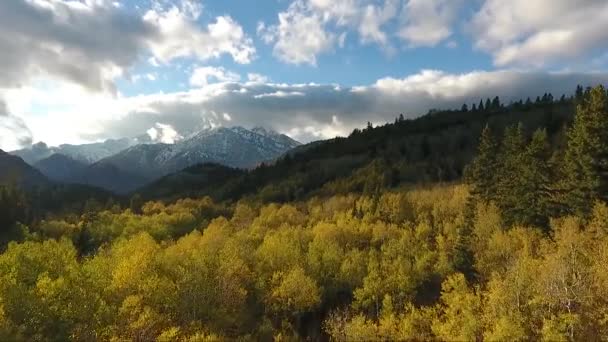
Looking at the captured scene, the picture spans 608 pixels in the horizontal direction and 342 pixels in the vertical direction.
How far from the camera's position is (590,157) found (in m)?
83.8

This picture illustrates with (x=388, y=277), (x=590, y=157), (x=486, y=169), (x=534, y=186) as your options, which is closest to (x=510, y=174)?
(x=534, y=186)

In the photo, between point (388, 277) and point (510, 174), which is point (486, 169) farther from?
point (388, 277)

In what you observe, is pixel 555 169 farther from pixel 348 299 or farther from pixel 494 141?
pixel 348 299

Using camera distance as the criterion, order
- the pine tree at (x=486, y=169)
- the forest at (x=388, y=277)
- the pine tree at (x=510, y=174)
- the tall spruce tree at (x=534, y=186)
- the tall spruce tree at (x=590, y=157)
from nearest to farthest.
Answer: the forest at (x=388, y=277) → the tall spruce tree at (x=590, y=157) → the tall spruce tree at (x=534, y=186) → the pine tree at (x=510, y=174) → the pine tree at (x=486, y=169)

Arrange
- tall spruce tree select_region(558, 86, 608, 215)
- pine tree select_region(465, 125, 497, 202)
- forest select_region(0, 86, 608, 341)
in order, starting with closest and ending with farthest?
forest select_region(0, 86, 608, 341)
tall spruce tree select_region(558, 86, 608, 215)
pine tree select_region(465, 125, 497, 202)

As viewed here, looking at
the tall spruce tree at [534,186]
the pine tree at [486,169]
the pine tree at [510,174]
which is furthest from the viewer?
the pine tree at [486,169]

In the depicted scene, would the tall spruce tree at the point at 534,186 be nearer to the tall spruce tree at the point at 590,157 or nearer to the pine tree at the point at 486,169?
the tall spruce tree at the point at 590,157

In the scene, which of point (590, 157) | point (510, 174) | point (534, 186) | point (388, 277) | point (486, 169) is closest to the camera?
point (590, 157)

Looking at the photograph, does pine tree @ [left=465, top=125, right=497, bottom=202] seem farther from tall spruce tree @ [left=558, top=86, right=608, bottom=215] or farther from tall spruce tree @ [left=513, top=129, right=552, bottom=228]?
tall spruce tree @ [left=558, top=86, right=608, bottom=215]

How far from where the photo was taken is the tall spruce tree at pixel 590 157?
8381 centimetres

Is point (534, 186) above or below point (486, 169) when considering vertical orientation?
above

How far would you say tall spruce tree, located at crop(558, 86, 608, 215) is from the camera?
8381 centimetres

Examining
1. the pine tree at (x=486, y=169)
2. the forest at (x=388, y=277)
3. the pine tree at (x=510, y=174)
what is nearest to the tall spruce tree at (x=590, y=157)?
the forest at (x=388, y=277)

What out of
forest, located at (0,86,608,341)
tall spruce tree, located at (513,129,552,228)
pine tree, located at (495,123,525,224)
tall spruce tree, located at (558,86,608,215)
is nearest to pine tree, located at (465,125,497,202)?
forest, located at (0,86,608,341)
